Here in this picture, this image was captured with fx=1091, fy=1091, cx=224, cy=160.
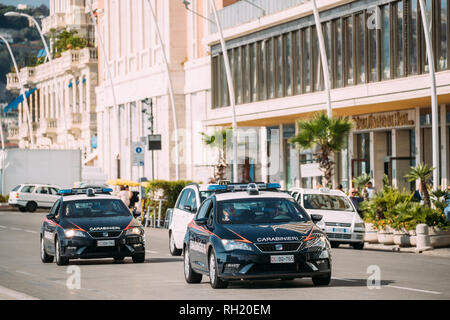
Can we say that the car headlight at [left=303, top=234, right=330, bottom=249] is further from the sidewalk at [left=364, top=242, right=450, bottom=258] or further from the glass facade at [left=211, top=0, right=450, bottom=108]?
the glass facade at [left=211, top=0, right=450, bottom=108]

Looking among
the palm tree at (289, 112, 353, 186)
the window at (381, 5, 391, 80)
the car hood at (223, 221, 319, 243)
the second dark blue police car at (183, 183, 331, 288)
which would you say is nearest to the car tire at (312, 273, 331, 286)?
the second dark blue police car at (183, 183, 331, 288)

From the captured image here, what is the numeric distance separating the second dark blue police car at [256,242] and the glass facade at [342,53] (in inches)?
852

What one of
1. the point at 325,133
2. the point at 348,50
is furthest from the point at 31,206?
the point at 325,133

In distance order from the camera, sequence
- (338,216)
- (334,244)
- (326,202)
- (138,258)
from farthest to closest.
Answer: (326,202) → (334,244) → (338,216) → (138,258)

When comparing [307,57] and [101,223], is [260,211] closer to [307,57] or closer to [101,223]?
[101,223]

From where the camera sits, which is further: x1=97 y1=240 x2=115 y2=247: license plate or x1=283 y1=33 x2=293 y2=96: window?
x1=283 y1=33 x2=293 y2=96: window

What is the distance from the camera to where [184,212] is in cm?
2562

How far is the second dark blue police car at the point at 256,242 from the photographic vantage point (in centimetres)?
Answer: 1591

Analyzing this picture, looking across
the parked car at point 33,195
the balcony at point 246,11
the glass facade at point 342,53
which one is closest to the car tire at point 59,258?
the glass facade at point 342,53

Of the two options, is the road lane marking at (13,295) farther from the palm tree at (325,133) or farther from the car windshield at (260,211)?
the palm tree at (325,133)

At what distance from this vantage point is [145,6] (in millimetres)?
75500

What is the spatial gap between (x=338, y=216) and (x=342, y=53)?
17.0 metres

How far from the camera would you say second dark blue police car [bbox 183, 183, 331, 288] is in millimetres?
15906

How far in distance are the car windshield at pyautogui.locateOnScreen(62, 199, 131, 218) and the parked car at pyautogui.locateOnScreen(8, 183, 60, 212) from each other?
38751mm
